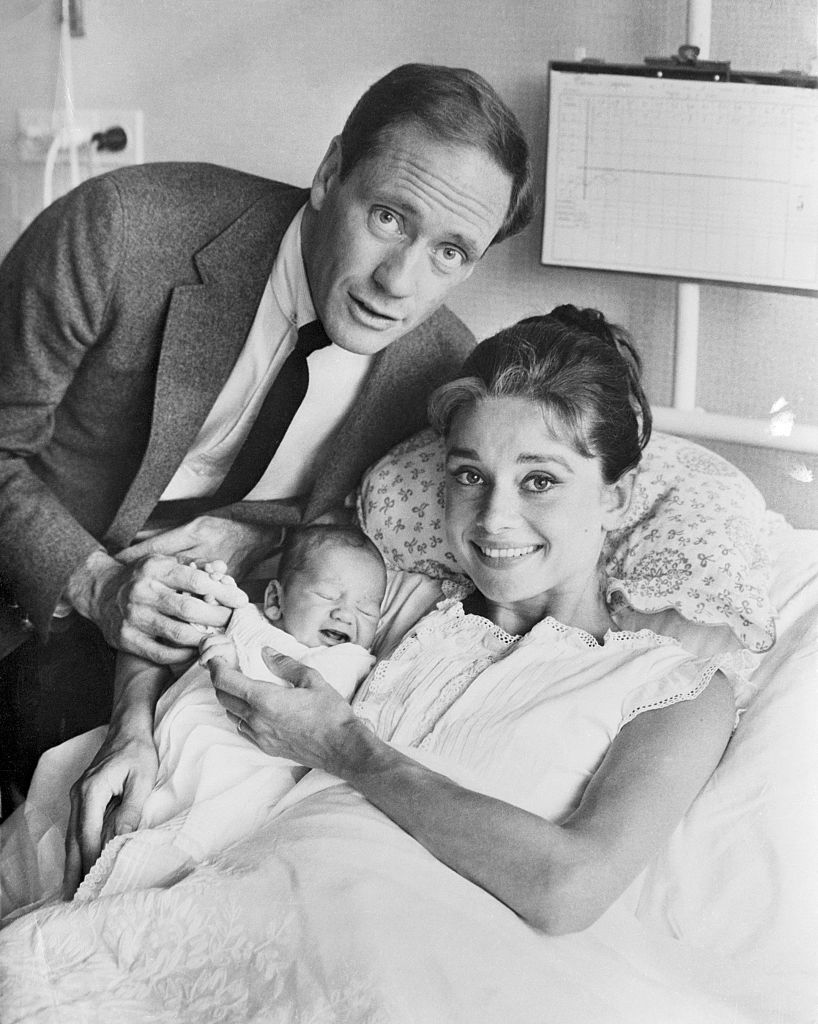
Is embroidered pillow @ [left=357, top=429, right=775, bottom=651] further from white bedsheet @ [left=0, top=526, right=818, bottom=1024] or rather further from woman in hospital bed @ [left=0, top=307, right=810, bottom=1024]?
white bedsheet @ [left=0, top=526, right=818, bottom=1024]

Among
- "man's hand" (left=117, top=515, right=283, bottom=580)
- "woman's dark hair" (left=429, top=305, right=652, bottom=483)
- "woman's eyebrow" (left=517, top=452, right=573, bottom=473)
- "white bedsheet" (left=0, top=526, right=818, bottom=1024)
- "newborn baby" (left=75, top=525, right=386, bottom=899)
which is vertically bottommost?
"white bedsheet" (left=0, top=526, right=818, bottom=1024)

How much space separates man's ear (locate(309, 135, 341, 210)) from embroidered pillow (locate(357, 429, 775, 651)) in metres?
0.32

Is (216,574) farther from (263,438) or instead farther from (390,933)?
(390,933)

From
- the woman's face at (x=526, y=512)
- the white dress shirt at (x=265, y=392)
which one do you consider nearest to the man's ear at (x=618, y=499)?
the woman's face at (x=526, y=512)

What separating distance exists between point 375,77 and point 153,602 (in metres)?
0.65

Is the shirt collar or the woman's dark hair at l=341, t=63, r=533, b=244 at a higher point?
the woman's dark hair at l=341, t=63, r=533, b=244

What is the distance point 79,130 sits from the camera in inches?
50.2

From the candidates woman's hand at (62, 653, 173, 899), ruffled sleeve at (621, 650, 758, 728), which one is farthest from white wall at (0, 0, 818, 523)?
woman's hand at (62, 653, 173, 899)

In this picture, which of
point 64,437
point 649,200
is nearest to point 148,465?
point 64,437

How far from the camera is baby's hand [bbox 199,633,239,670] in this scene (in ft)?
3.92

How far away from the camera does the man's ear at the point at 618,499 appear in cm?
123

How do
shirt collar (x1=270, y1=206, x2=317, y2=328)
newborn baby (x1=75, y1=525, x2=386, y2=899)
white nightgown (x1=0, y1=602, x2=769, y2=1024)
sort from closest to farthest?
white nightgown (x1=0, y1=602, x2=769, y2=1024), newborn baby (x1=75, y1=525, x2=386, y2=899), shirt collar (x1=270, y1=206, x2=317, y2=328)

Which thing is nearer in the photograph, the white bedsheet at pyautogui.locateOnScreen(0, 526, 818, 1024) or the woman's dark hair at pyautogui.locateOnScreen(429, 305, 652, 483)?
the white bedsheet at pyautogui.locateOnScreen(0, 526, 818, 1024)

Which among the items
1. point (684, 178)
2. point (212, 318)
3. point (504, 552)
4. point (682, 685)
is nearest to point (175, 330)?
point (212, 318)
